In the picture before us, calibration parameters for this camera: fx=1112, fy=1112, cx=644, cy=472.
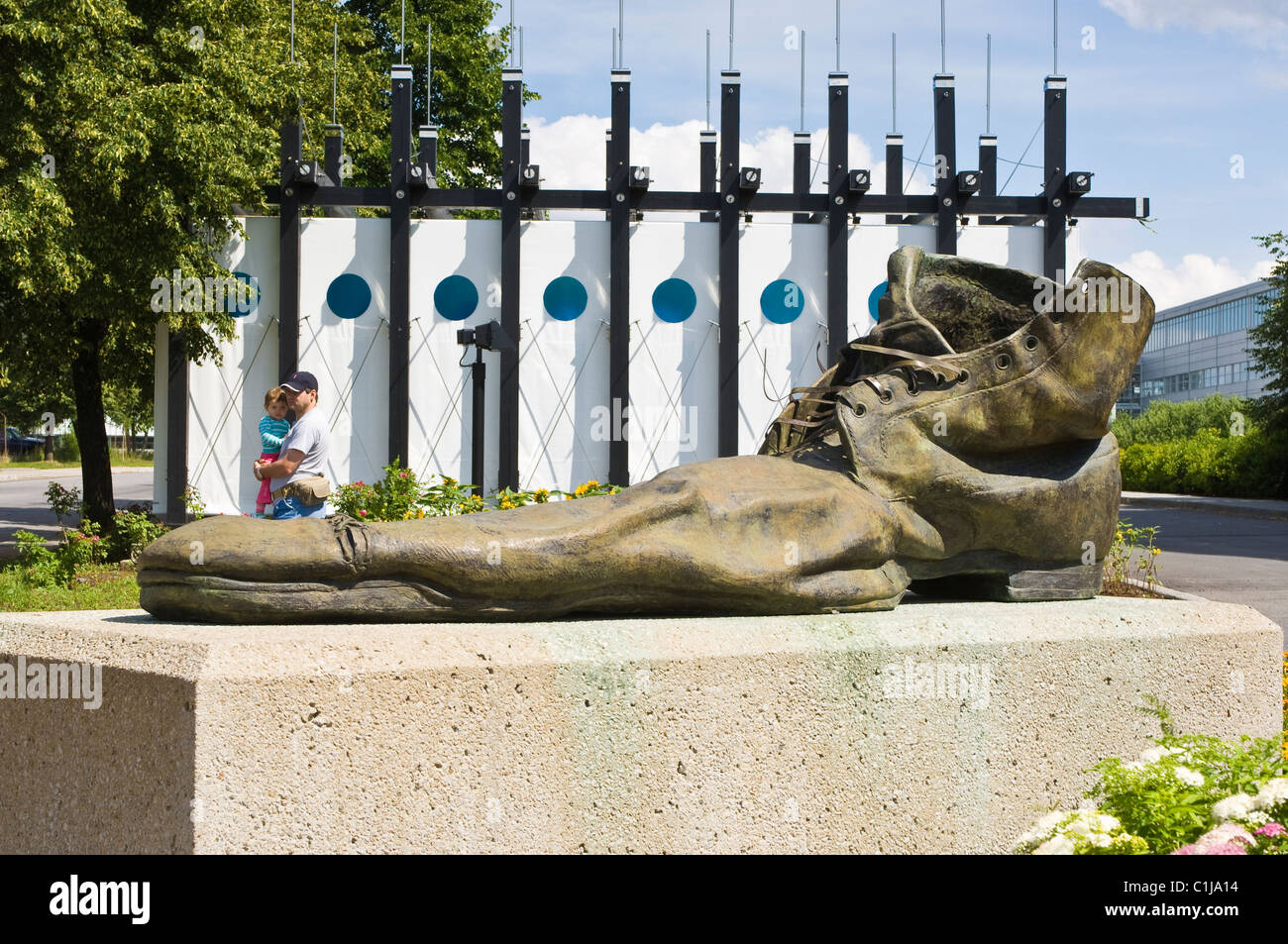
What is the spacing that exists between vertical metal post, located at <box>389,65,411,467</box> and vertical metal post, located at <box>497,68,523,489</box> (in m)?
1.01

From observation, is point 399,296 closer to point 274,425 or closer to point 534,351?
point 534,351

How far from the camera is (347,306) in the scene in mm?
12102

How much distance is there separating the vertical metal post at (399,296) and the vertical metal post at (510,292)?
101 cm

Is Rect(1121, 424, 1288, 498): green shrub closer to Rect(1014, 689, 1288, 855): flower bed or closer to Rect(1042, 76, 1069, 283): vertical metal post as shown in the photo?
Rect(1042, 76, 1069, 283): vertical metal post

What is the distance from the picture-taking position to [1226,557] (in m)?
13.4

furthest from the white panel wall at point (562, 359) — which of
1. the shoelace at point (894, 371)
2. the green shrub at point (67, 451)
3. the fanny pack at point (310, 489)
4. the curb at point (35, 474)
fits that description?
the green shrub at point (67, 451)

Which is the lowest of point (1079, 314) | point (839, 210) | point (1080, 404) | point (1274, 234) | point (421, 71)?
point (1080, 404)

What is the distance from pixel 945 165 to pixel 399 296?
6233mm

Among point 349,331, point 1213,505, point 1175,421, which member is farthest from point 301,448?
point 1175,421

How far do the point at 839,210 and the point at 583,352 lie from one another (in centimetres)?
324

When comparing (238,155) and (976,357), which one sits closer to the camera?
(976,357)
